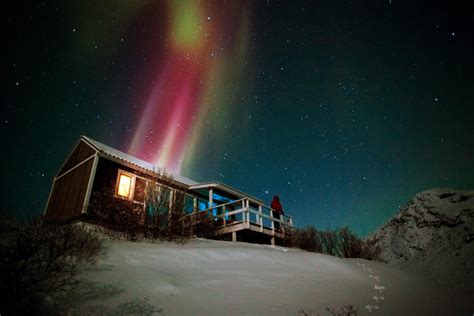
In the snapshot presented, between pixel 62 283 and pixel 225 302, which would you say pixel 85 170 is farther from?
pixel 225 302

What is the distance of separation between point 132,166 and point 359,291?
464 inches

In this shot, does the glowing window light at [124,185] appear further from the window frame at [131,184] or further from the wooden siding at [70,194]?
the wooden siding at [70,194]

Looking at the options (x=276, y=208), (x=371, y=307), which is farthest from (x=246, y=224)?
(x=371, y=307)

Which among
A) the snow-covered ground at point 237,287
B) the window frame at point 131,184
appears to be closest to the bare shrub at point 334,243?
the snow-covered ground at point 237,287

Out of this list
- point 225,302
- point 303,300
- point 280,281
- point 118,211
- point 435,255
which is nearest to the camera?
point 225,302

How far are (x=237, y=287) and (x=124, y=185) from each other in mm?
10675

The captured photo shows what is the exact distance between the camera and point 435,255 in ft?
33.1

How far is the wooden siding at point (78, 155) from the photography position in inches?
547

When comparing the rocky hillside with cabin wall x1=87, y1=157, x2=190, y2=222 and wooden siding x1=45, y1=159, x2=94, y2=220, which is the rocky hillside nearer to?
cabin wall x1=87, y1=157, x2=190, y2=222

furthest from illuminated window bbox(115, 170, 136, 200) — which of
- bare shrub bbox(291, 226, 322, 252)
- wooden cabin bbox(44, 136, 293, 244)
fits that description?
bare shrub bbox(291, 226, 322, 252)

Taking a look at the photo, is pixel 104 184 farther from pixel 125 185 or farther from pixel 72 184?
pixel 72 184

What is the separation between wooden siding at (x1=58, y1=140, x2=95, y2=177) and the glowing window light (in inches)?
77.9

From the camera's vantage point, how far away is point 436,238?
10609mm

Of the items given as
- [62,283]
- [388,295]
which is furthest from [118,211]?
[388,295]
